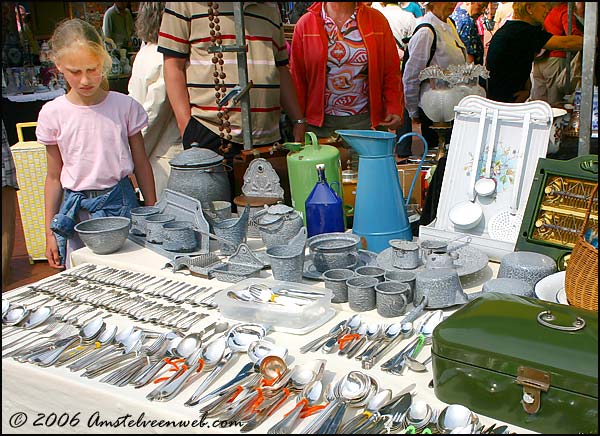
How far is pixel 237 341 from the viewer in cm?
121

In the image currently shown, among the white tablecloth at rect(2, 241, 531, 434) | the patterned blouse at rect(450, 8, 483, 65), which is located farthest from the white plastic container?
the patterned blouse at rect(450, 8, 483, 65)

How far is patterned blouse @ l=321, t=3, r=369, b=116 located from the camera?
2.64 m

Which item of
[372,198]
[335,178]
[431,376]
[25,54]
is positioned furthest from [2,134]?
[25,54]

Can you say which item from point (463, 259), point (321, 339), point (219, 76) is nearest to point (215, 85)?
point (219, 76)

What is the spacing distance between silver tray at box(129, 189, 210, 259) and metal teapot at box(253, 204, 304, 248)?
0.20 metres

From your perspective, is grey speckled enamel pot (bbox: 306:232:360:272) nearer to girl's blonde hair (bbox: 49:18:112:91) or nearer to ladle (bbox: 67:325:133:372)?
ladle (bbox: 67:325:133:372)

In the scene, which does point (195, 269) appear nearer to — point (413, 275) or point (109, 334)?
point (109, 334)

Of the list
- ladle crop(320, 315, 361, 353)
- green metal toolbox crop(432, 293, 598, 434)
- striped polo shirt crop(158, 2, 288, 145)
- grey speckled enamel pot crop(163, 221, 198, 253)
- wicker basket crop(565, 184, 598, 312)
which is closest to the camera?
green metal toolbox crop(432, 293, 598, 434)

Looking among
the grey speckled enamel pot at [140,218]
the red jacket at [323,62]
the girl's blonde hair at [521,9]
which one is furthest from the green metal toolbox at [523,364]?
the girl's blonde hair at [521,9]

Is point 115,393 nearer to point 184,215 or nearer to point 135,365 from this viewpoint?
point 135,365

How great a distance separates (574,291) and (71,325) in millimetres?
1074

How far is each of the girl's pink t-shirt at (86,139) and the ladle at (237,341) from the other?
1002 mm

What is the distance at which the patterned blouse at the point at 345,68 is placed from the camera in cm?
264

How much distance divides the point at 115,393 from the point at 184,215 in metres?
0.76
